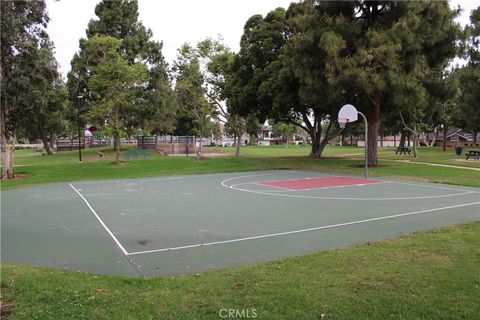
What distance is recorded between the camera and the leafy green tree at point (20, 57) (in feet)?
59.7

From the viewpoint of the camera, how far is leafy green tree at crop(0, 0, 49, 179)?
59.7ft

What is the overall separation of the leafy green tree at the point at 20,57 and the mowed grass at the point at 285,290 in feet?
48.4

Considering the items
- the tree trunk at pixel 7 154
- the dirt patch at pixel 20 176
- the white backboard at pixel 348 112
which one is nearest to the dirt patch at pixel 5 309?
the tree trunk at pixel 7 154

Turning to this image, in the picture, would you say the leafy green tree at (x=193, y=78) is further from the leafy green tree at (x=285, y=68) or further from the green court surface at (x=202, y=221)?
the green court surface at (x=202, y=221)

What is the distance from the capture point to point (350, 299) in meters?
4.35

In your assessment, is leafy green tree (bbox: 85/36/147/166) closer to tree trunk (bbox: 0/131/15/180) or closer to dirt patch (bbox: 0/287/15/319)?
tree trunk (bbox: 0/131/15/180)

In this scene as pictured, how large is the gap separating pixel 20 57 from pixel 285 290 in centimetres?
1845

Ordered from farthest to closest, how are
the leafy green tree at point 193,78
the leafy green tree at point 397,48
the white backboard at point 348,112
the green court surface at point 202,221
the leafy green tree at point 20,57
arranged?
1. the leafy green tree at point 193,78
2. the leafy green tree at point 397,48
3. the white backboard at point 348,112
4. the leafy green tree at point 20,57
5. the green court surface at point 202,221

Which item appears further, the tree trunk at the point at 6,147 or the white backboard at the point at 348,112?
the white backboard at the point at 348,112

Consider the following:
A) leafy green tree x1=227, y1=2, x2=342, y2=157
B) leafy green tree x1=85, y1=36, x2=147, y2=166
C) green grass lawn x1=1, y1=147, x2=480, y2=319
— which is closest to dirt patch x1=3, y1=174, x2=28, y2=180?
leafy green tree x1=85, y1=36, x2=147, y2=166

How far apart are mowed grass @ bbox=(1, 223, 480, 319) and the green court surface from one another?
78 cm

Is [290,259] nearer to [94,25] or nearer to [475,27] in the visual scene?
[475,27]

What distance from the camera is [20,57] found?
18766 millimetres

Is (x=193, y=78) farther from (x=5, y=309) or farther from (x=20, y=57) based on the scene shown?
(x=5, y=309)
